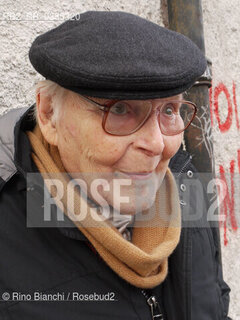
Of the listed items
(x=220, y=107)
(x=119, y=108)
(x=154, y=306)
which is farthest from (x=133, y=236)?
(x=220, y=107)

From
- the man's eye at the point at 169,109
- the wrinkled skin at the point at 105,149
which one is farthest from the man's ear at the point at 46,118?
the man's eye at the point at 169,109

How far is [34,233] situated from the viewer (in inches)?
49.8

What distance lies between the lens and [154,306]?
1.33 meters

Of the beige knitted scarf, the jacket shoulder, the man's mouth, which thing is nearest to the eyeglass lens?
the man's mouth

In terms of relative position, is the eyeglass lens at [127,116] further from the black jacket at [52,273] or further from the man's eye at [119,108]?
the black jacket at [52,273]

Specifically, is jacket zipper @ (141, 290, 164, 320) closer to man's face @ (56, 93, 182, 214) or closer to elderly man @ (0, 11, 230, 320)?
elderly man @ (0, 11, 230, 320)

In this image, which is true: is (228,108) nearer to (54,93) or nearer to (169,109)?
(169,109)

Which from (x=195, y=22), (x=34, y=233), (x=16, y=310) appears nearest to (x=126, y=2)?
(x=195, y=22)

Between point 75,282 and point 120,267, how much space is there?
0.48 feet

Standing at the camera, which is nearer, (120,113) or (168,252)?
(120,113)

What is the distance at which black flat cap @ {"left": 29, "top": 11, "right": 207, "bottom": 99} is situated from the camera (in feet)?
3.55

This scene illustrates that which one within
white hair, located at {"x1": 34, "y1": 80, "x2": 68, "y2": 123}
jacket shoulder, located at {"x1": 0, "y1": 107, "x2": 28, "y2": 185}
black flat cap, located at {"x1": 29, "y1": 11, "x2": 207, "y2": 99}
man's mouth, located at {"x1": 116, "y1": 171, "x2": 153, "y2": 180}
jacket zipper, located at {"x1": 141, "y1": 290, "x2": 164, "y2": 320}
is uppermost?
black flat cap, located at {"x1": 29, "y1": 11, "x2": 207, "y2": 99}

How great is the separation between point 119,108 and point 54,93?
22cm

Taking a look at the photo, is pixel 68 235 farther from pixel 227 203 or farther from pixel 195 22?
pixel 227 203
